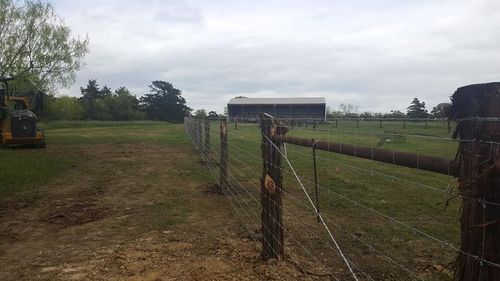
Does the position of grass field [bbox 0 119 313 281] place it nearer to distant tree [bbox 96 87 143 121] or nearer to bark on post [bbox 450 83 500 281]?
bark on post [bbox 450 83 500 281]

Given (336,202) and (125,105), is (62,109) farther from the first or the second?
(336,202)

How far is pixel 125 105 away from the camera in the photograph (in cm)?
8444

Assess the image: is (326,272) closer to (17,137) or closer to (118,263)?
(118,263)

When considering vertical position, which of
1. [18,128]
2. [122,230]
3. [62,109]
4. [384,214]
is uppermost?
[62,109]

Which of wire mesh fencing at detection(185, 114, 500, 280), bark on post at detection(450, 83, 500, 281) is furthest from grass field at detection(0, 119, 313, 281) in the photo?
bark on post at detection(450, 83, 500, 281)

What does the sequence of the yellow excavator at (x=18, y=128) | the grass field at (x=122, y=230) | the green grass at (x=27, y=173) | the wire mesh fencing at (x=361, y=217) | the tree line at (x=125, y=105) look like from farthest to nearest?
1. the tree line at (x=125, y=105)
2. the yellow excavator at (x=18, y=128)
3. the green grass at (x=27, y=173)
4. the grass field at (x=122, y=230)
5. the wire mesh fencing at (x=361, y=217)

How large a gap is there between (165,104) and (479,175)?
90611 mm

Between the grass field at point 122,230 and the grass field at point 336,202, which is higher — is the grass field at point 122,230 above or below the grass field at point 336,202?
below

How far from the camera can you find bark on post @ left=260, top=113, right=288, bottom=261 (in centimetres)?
481

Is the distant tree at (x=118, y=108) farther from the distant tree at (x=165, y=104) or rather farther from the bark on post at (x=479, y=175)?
the bark on post at (x=479, y=175)

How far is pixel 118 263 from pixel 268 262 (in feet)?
5.26

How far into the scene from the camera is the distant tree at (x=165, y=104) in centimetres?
8988

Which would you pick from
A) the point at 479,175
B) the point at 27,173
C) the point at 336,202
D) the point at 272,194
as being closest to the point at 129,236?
the point at 272,194

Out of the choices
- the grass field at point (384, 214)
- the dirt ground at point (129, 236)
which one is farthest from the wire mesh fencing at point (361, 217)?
the dirt ground at point (129, 236)
